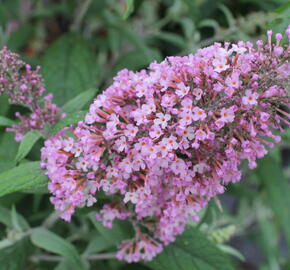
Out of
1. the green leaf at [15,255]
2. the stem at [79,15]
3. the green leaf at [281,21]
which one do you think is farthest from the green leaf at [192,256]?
the stem at [79,15]

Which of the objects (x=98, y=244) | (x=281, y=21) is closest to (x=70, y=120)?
(x=98, y=244)

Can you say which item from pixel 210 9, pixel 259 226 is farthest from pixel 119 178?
pixel 259 226

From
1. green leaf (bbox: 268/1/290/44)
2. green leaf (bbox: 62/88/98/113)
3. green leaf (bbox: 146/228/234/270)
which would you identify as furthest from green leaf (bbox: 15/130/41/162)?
green leaf (bbox: 268/1/290/44)

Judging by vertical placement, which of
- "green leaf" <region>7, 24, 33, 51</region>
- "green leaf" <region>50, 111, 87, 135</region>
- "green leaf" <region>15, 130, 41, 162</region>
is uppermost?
"green leaf" <region>7, 24, 33, 51</region>

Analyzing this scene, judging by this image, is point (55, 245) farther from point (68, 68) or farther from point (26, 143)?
point (68, 68)

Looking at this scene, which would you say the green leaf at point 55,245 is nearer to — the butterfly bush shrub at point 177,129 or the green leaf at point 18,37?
the butterfly bush shrub at point 177,129

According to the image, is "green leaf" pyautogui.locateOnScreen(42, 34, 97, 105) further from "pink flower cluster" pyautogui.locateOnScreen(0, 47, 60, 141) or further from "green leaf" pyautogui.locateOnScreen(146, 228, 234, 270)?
"green leaf" pyautogui.locateOnScreen(146, 228, 234, 270)
